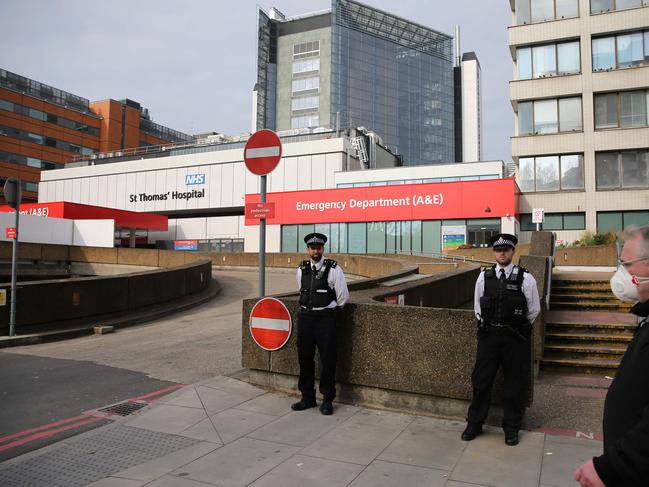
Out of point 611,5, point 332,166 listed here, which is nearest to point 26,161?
point 332,166

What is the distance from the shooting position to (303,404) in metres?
5.29

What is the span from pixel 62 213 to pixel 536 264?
41.3m

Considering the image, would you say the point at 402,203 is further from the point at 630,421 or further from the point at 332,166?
the point at 630,421

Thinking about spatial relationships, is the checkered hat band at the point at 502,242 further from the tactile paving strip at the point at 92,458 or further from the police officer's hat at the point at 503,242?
the tactile paving strip at the point at 92,458

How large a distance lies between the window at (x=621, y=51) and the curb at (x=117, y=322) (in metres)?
32.4

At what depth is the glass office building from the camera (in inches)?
4257

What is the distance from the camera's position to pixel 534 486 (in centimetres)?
347

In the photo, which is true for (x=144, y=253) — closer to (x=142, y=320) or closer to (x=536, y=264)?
(x=142, y=320)

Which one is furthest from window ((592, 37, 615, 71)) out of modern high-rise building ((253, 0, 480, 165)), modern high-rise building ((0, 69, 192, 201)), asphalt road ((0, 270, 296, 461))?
modern high-rise building ((0, 69, 192, 201))

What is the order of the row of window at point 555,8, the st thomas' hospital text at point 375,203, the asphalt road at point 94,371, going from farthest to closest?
the st thomas' hospital text at point 375,203 < the row of window at point 555,8 < the asphalt road at point 94,371

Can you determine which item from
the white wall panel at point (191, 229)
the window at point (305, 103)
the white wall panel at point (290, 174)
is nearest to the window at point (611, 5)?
the white wall panel at point (290, 174)

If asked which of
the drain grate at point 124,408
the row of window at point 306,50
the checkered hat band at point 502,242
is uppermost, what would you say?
the row of window at point 306,50

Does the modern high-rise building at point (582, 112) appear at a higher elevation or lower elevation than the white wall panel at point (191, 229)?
higher

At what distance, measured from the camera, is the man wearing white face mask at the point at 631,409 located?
176cm
